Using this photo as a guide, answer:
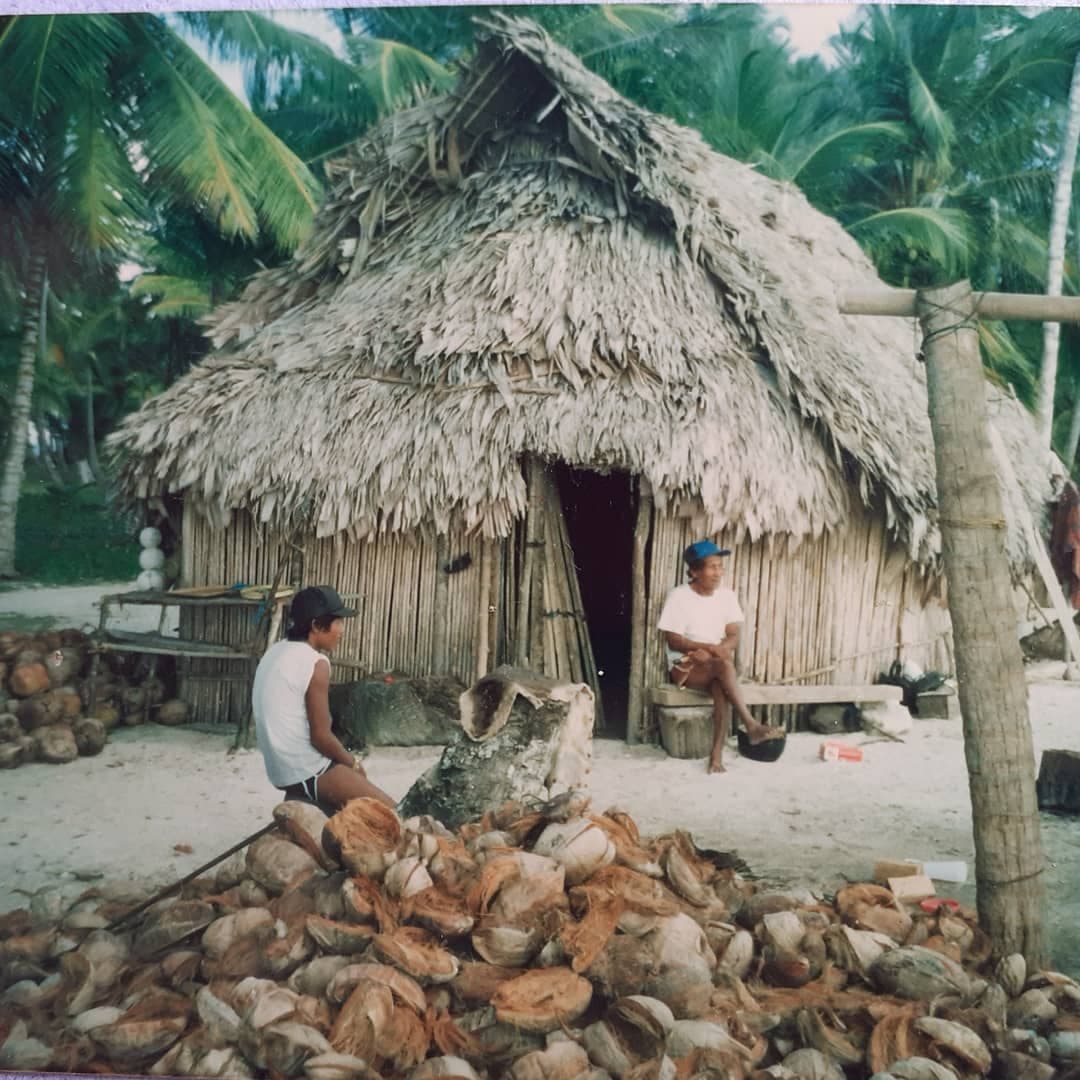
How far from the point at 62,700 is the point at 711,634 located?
2.20 m

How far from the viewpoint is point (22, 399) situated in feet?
8.52

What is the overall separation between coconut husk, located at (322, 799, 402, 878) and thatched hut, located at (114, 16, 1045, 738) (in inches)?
29.2

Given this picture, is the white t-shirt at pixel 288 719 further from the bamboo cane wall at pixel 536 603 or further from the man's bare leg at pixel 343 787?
the bamboo cane wall at pixel 536 603

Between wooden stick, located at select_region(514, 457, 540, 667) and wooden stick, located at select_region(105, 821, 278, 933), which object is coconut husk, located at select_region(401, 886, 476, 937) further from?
wooden stick, located at select_region(514, 457, 540, 667)

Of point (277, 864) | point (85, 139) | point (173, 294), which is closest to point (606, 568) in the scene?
point (173, 294)

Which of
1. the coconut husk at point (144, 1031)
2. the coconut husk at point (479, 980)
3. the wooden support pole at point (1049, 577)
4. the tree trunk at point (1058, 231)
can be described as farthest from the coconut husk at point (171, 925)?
the tree trunk at point (1058, 231)

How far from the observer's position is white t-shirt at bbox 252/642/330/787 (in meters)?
2.59

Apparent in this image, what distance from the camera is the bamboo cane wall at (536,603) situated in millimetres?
3111

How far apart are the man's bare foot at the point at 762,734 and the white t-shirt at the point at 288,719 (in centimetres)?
146

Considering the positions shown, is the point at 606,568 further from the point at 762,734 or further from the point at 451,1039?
the point at 451,1039

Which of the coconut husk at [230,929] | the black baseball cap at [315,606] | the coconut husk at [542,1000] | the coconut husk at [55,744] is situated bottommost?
the coconut husk at [542,1000]

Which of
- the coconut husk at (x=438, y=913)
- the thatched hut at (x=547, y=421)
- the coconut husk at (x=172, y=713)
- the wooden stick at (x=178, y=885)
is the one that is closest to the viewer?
the coconut husk at (x=438, y=913)

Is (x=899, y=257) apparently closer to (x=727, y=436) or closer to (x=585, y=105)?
(x=727, y=436)

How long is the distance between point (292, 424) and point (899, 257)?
2.69 m
